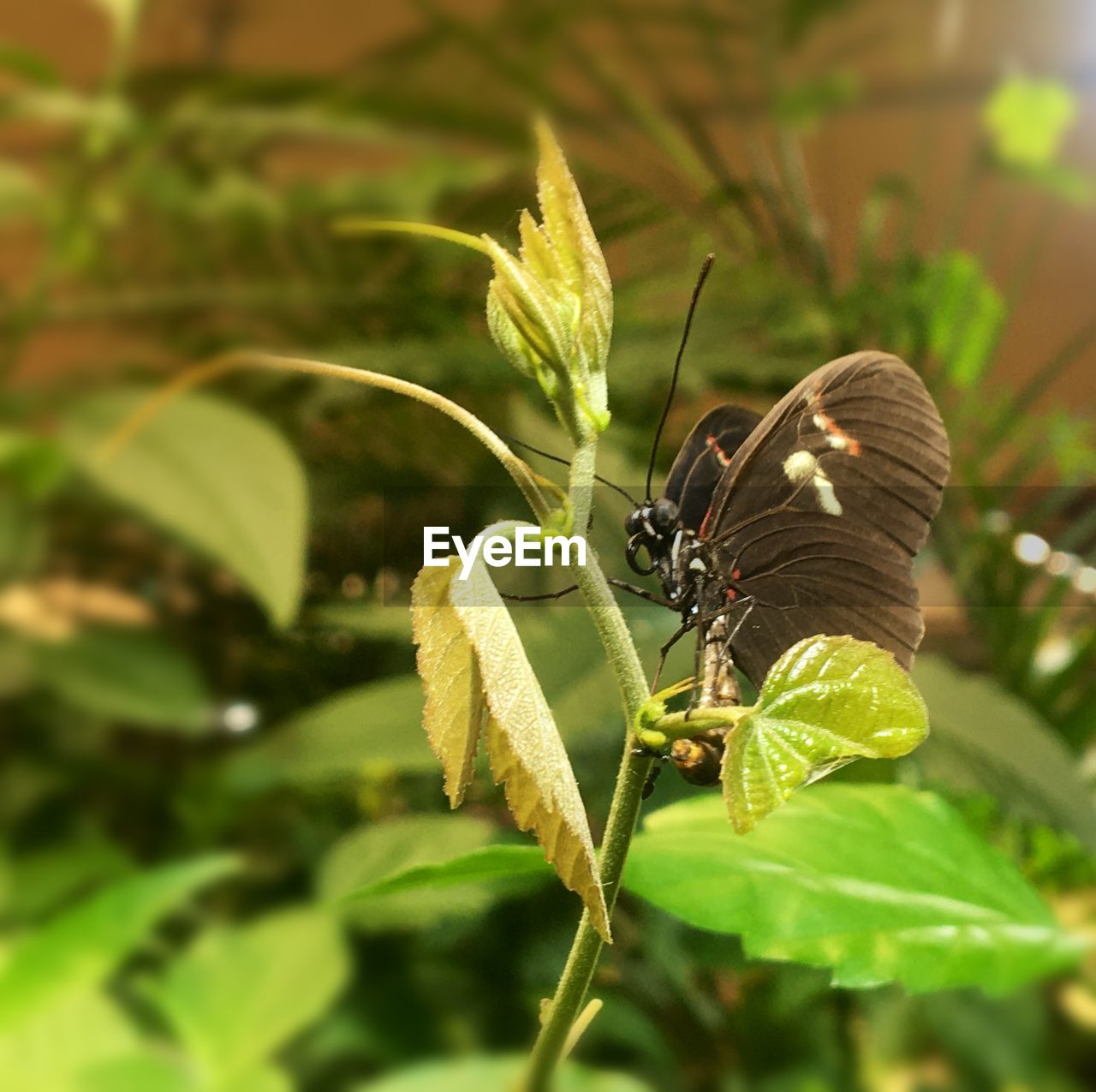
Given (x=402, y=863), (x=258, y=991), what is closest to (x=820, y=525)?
(x=402, y=863)

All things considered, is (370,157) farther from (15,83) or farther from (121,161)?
(15,83)

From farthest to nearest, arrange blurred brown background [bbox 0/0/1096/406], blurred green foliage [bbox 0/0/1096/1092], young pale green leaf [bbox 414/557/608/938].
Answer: blurred brown background [bbox 0/0/1096/406] → blurred green foliage [bbox 0/0/1096/1092] → young pale green leaf [bbox 414/557/608/938]

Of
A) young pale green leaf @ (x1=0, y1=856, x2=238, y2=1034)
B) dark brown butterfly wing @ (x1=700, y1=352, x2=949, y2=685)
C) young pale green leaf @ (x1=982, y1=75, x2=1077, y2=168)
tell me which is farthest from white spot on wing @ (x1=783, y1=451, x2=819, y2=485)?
young pale green leaf @ (x1=982, y1=75, x2=1077, y2=168)

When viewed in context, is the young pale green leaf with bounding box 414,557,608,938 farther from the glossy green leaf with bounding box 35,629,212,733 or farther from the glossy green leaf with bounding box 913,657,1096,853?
the glossy green leaf with bounding box 35,629,212,733

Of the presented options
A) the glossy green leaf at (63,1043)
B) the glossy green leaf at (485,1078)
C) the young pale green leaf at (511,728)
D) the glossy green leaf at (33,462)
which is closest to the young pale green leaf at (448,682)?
the young pale green leaf at (511,728)

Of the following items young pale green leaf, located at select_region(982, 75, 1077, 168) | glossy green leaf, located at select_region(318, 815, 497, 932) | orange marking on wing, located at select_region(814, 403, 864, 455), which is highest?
young pale green leaf, located at select_region(982, 75, 1077, 168)

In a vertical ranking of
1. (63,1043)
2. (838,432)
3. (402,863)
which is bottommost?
(63,1043)

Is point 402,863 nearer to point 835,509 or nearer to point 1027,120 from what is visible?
point 835,509
